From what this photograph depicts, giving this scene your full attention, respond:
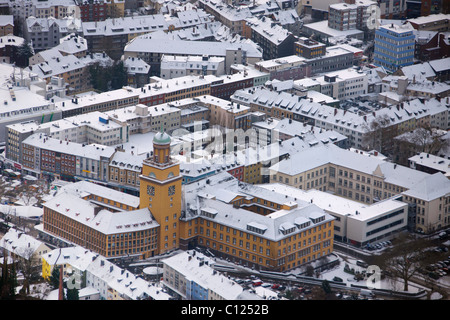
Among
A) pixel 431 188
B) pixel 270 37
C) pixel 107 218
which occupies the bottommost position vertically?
pixel 107 218

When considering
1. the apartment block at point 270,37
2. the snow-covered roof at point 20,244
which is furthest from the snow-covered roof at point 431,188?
the apartment block at point 270,37

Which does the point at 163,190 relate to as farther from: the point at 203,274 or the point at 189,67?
the point at 189,67

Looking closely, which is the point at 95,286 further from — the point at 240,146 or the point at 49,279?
the point at 240,146

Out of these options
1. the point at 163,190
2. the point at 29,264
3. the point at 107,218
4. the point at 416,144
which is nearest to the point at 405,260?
the point at 163,190

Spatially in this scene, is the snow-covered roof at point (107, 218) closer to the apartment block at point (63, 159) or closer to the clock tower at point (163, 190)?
the clock tower at point (163, 190)

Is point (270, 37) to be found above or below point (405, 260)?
above

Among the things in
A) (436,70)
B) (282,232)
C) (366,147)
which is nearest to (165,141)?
(282,232)

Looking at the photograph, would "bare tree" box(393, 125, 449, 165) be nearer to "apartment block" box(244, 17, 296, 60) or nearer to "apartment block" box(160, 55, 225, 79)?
"apartment block" box(160, 55, 225, 79)

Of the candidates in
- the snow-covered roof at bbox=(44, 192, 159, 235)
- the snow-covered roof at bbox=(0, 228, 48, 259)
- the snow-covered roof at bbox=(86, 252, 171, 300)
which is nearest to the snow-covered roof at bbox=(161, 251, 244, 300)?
the snow-covered roof at bbox=(86, 252, 171, 300)

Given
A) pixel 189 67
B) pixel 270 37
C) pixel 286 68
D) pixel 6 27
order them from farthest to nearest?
pixel 6 27
pixel 270 37
pixel 286 68
pixel 189 67
